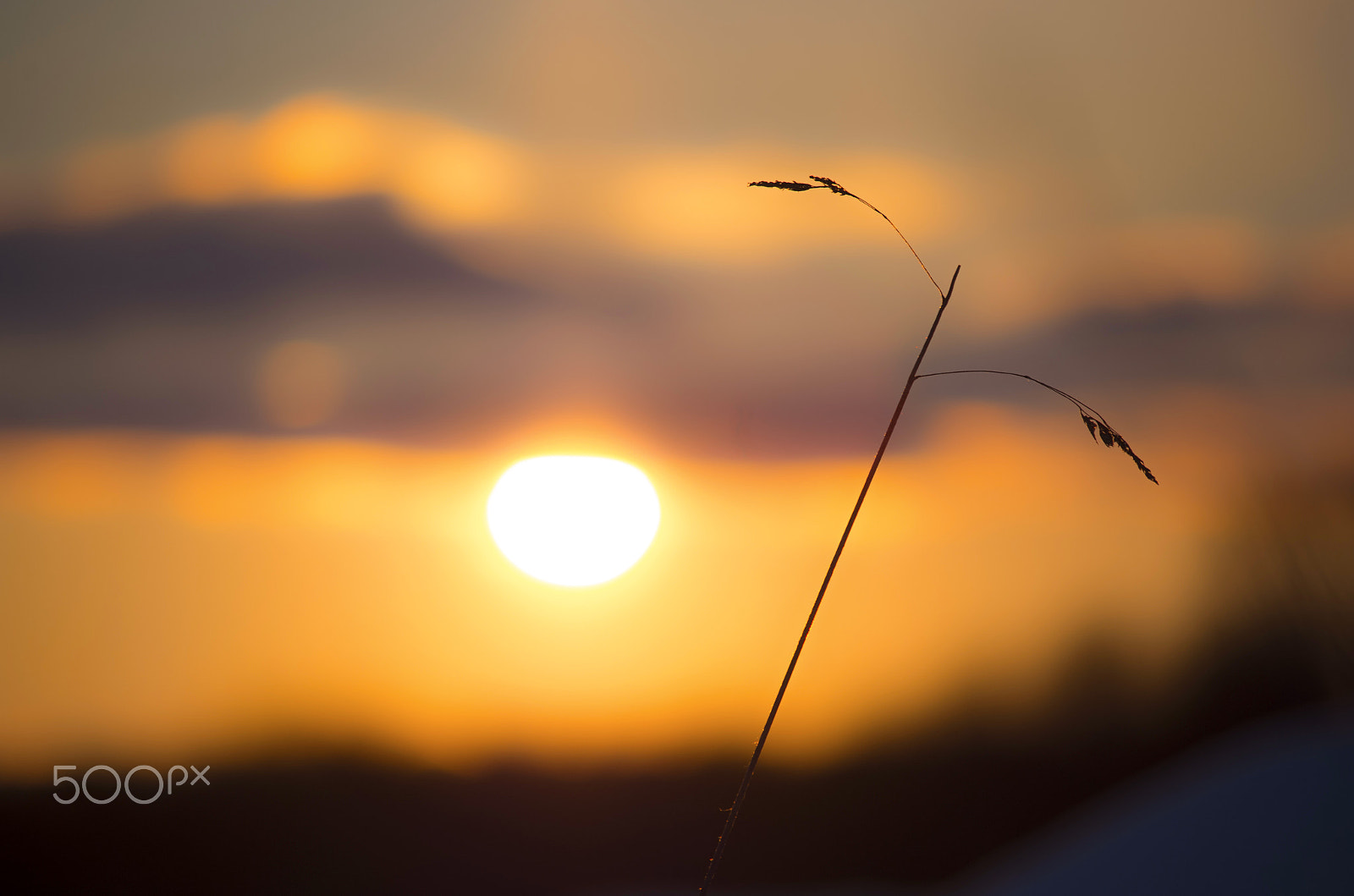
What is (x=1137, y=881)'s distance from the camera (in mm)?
3527

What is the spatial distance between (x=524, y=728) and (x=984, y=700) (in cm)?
986

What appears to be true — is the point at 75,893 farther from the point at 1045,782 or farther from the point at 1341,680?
the point at 1045,782

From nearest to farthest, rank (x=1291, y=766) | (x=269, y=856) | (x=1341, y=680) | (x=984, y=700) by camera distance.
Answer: (x=1341, y=680) → (x=1291, y=766) → (x=269, y=856) → (x=984, y=700)

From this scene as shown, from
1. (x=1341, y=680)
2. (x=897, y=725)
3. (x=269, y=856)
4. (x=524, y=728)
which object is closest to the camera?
(x=1341, y=680)

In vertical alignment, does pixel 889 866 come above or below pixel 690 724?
below

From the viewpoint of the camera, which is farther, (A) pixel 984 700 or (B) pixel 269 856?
(A) pixel 984 700

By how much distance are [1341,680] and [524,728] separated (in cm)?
1261

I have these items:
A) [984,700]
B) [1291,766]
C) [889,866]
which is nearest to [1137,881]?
[1291,766]

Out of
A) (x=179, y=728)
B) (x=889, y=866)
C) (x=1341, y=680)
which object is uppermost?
(x=1341, y=680)

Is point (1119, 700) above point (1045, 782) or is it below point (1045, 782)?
above

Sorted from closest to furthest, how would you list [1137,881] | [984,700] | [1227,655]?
[1137,881], [1227,655], [984,700]

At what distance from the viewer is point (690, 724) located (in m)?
13.7

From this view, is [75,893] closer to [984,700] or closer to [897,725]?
[897,725]

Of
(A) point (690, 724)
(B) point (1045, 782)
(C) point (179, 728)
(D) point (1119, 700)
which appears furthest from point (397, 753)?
(D) point (1119, 700)
